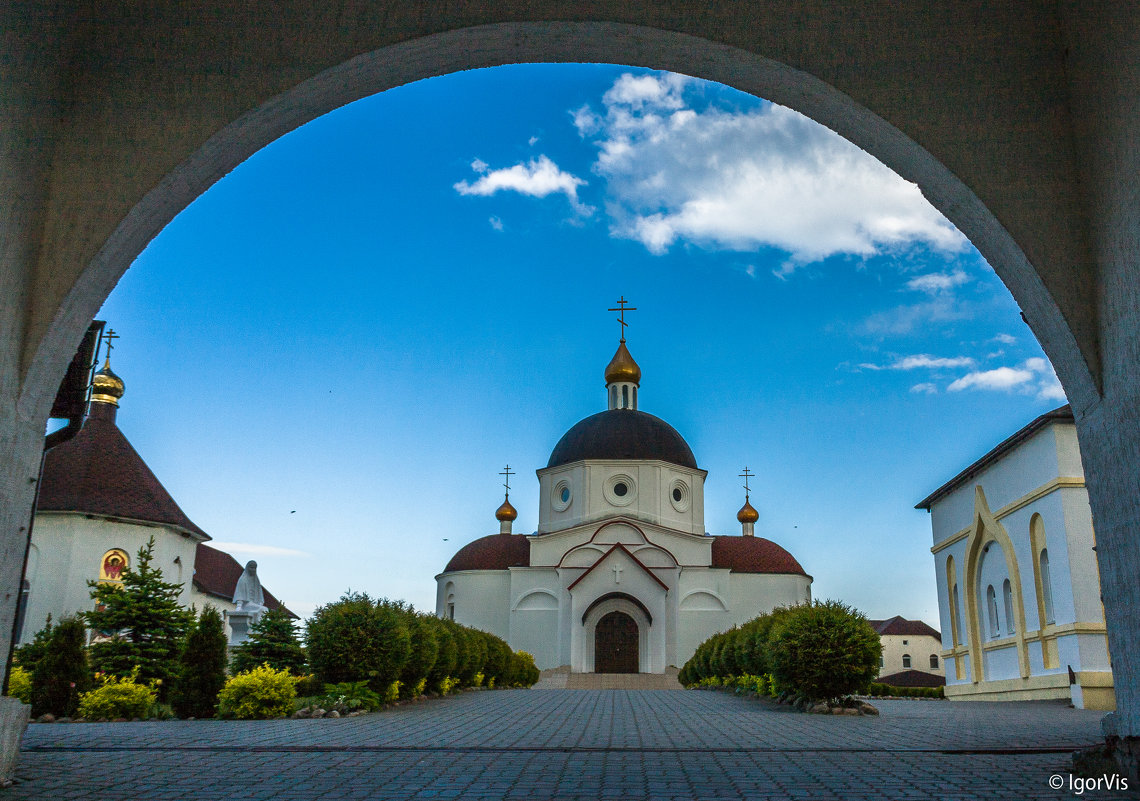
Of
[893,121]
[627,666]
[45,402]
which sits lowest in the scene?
[627,666]

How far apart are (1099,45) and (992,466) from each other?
16.2 m

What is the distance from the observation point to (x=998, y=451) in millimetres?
18531

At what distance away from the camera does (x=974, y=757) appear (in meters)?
6.53

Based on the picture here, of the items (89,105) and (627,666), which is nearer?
(89,105)

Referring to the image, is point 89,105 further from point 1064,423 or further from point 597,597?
point 597,597

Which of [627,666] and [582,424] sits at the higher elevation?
[582,424]

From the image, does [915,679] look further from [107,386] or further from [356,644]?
[356,644]

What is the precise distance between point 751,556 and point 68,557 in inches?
1091

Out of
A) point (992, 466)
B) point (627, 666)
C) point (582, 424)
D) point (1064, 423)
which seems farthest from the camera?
point (582, 424)

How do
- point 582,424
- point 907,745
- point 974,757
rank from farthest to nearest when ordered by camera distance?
point 582,424
point 907,745
point 974,757

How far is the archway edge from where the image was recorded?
4.93 meters

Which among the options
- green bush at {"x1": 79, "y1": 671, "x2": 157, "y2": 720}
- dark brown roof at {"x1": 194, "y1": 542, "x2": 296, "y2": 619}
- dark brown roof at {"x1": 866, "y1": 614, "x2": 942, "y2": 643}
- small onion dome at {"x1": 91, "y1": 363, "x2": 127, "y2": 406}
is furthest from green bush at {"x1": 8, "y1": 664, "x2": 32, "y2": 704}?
dark brown roof at {"x1": 866, "y1": 614, "x2": 942, "y2": 643}

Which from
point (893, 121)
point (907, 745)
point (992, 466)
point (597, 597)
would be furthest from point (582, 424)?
point (893, 121)

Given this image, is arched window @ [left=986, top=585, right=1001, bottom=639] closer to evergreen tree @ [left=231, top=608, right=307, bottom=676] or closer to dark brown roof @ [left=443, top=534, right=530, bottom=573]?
evergreen tree @ [left=231, top=608, right=307, bottom=676]
